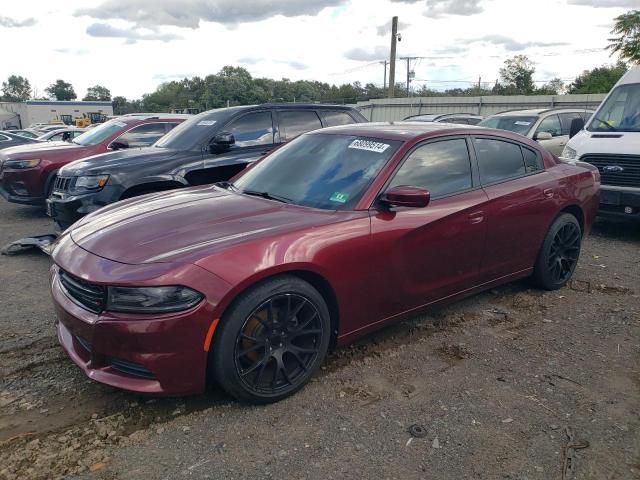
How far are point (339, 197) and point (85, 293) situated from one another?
65.3 inches

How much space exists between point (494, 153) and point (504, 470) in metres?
2.66

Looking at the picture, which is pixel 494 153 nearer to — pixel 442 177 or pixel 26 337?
pixel 442 177

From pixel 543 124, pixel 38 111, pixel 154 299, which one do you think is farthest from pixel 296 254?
pixel 38 111

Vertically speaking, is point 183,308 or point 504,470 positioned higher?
point 183,308

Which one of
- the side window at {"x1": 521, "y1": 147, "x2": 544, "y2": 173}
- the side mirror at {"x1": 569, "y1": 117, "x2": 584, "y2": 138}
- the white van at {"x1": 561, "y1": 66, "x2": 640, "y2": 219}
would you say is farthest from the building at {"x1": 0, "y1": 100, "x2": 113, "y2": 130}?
the side window at {"x1": 521, "y1": 147, "x2": 544, "y2": 173}

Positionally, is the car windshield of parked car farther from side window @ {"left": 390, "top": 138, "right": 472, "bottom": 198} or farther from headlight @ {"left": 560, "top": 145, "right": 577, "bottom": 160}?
headlight @ {"left": 560, "top": 145, "right": 577, "bottom": 160}

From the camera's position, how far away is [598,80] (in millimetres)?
36812

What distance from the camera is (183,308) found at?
262 cm

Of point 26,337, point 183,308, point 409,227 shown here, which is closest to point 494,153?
point 409,227

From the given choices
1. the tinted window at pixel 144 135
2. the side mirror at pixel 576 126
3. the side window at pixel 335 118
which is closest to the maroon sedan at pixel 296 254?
the side window at pixel 335 118

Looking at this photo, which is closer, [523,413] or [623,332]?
[523,413]

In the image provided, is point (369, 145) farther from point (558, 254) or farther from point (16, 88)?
point (16, 88)

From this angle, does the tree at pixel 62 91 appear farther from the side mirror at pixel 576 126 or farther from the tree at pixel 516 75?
the side mirror at pixel 576 126

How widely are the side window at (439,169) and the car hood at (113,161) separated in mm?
3537
